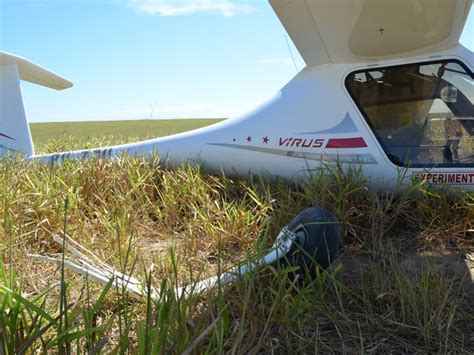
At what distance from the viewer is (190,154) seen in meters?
5.06

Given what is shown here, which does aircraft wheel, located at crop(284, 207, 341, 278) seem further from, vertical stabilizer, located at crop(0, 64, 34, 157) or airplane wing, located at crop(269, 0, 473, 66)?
vertical stabilizer, located at crop(0, 64, 34, 157)

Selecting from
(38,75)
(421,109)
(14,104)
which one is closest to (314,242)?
(421,109)

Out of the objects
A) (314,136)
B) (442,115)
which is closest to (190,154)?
(314,136)

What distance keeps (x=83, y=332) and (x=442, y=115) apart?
351cm

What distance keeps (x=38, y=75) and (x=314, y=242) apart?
20.2 ft

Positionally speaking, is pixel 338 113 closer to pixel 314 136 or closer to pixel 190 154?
pixel 314 136

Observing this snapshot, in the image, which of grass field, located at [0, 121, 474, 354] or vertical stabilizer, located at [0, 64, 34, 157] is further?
vertical stabilizer, located at [0, 64, 34, 157]

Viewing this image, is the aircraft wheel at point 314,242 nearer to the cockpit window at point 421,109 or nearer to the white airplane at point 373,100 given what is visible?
the white airplane at point 373,100

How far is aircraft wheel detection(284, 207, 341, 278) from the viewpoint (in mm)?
2125

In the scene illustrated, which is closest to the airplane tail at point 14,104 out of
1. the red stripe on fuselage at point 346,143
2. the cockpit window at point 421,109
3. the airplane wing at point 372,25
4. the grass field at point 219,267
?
the grass field at point 219,267

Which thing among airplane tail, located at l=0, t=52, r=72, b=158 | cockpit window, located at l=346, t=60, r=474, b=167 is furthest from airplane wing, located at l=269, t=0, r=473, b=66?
airplane tail, located at l=0, t=52, r=72, b=158

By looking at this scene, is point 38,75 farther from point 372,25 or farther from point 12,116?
point 372,25

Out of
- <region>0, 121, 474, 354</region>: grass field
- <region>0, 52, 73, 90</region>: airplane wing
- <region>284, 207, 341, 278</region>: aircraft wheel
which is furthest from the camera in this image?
<region>0, 52, 73, 90</region>: airplane wing

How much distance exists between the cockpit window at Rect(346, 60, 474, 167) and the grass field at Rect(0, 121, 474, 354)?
476 mm
